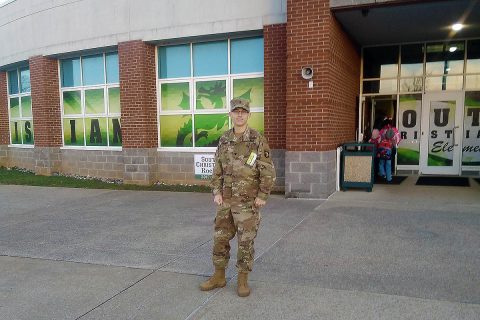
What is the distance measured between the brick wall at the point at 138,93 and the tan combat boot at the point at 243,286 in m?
7.34

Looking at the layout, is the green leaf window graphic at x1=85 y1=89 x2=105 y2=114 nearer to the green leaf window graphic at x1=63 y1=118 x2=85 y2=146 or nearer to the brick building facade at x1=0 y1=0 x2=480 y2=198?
the brick building facade at x1=0 y1=0 x2=480 y2=198

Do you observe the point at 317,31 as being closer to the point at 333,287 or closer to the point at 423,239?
the point at 423,239

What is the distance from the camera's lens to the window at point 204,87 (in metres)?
9.58

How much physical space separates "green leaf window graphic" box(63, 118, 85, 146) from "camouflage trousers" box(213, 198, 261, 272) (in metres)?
9.85

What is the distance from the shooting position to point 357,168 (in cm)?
886

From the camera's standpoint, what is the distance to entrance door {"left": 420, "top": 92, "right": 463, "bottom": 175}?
423 inches

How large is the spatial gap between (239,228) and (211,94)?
6.87 m

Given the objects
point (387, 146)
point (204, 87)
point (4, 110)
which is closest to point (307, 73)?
point (204, 87)

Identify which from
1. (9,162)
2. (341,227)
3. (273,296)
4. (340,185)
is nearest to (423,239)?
(341,227)

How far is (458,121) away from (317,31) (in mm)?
5620

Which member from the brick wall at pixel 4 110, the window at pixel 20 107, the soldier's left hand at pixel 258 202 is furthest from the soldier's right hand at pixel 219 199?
the brick wall at pixel 4 110

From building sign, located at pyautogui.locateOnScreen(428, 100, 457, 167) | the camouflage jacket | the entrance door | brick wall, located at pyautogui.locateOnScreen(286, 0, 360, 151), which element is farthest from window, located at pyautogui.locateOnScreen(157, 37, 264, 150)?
the camouflage jacket

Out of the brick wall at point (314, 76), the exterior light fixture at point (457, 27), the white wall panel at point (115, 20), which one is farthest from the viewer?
the white wall panel at point (115, 20)

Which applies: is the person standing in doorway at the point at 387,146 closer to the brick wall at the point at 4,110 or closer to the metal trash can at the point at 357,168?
the metal trash can at the point at 357,168
